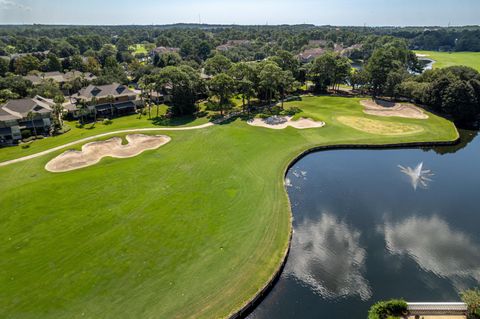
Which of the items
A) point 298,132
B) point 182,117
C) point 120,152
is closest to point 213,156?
point 120,152

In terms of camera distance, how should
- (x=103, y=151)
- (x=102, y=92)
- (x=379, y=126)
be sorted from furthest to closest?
1. (x=102, y=92)
2. (x=379, y=126)
3. (x=103, y=151)

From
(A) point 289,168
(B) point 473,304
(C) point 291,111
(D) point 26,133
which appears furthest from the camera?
(C) point 291,111

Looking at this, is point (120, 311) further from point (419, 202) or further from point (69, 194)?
point (419, 202)

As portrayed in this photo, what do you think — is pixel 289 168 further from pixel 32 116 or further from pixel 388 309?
pixel 32 116

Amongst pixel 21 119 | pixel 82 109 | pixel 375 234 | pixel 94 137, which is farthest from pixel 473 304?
pixel 82 109

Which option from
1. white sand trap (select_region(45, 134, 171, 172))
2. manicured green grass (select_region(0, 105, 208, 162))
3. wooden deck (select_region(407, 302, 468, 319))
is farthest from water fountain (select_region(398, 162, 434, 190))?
manicured green grass (select_region(0, 105, 208, 162))

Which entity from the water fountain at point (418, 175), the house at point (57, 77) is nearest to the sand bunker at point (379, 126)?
the water fountain at point (418, 175)
